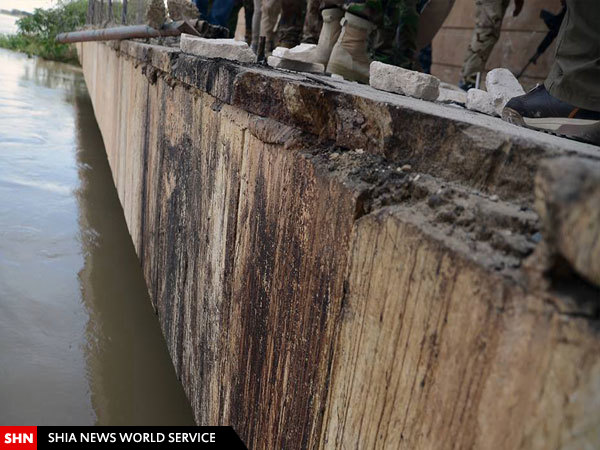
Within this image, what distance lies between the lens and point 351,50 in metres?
2.94

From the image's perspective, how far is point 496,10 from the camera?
509 cm

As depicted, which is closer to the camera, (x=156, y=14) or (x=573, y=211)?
(x=573, y=211)

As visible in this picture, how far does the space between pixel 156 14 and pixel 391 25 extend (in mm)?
1584

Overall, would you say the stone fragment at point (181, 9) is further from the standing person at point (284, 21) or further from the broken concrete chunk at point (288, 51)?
the broken concrete chunk at point (288, 51)

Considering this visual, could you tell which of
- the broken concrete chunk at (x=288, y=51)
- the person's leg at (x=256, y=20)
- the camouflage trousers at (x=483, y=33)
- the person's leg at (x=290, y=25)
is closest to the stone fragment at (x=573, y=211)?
the broken concrete chunk at (x=288, y=51)

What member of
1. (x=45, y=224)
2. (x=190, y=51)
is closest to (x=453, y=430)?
(x=190, y=51)

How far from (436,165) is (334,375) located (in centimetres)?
44

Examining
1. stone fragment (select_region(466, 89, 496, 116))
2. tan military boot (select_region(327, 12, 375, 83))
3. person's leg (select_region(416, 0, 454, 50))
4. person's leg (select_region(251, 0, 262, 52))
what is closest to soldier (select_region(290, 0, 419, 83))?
tan military boot (select_region(327, 12, 375, 83))

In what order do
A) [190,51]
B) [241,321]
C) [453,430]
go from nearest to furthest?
1. [453,430]
2. [241,321]
3. [190,51]

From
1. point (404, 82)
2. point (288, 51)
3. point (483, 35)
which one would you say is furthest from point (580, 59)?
point (483, 35)

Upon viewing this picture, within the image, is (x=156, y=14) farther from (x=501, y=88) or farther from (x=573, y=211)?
(x=573, y=211)

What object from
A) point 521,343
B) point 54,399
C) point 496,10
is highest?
point 496,10

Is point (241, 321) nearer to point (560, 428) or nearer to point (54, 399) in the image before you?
point (560, 428)

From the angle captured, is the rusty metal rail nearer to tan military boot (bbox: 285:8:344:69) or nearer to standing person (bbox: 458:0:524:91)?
tan military boot (bbox: 285:8:344:69)
